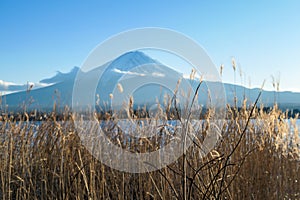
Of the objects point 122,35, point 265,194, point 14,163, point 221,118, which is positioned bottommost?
point 265,194

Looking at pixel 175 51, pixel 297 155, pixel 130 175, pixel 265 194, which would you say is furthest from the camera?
pixel 297 155

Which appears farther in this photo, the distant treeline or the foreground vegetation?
the distant treeline

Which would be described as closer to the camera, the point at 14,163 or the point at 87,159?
the point at 87,159

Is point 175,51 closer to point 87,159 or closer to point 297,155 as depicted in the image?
point 87,159

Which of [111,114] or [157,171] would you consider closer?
[157,171]

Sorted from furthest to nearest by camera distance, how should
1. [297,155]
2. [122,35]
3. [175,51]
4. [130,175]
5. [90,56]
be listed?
[297,155]
[130,175]
[90,56]
[122,35]
[175,51]

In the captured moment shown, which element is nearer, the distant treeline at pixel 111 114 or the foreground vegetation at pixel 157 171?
the foreground vegetation at pixel 157 171

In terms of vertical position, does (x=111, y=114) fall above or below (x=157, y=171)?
above

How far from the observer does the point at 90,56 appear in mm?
1821

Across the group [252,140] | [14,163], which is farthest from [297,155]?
[14,163]

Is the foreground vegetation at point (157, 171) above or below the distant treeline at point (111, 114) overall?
below

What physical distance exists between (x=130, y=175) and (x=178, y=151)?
23.0 inches

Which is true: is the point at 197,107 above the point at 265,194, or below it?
above

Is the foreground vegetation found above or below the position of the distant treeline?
below
